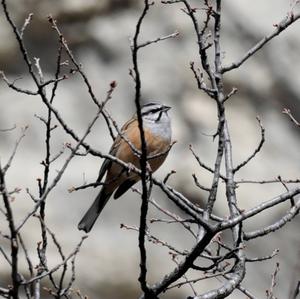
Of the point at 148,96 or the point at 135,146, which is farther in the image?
the point at 148,96

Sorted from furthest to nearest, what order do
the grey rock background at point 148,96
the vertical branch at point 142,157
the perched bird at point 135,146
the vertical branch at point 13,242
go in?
the grey rock background at point 148,96 < the perched bird at point 135,146 < the vertical branch at point 142,157 < the vertical branch at point 13,242

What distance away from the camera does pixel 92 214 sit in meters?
5.57

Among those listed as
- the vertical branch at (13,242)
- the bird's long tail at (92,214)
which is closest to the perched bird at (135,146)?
the bird's long tail at (92,214)

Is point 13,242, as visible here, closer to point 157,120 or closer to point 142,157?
point 142,157

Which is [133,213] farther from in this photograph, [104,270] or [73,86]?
[73,86]

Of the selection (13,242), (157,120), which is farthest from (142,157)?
(157,120)

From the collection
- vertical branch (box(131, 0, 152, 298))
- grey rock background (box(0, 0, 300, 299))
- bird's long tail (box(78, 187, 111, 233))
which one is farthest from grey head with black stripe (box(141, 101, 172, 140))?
grey rock background (box(0, 0, 300, 299))

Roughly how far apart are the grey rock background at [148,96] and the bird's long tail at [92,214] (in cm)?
335

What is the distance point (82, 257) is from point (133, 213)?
878 mm

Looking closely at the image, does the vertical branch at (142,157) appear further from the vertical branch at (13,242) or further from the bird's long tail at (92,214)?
the bird's long tail at (92,214)

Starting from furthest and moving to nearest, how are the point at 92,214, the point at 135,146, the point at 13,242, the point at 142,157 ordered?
the point at 92,214
the point at 135,146
the point at 142,157
the point at 13,242

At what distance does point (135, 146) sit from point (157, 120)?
0.31m

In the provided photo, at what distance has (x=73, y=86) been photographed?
10.8 meters

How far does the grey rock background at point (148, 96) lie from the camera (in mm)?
9547
